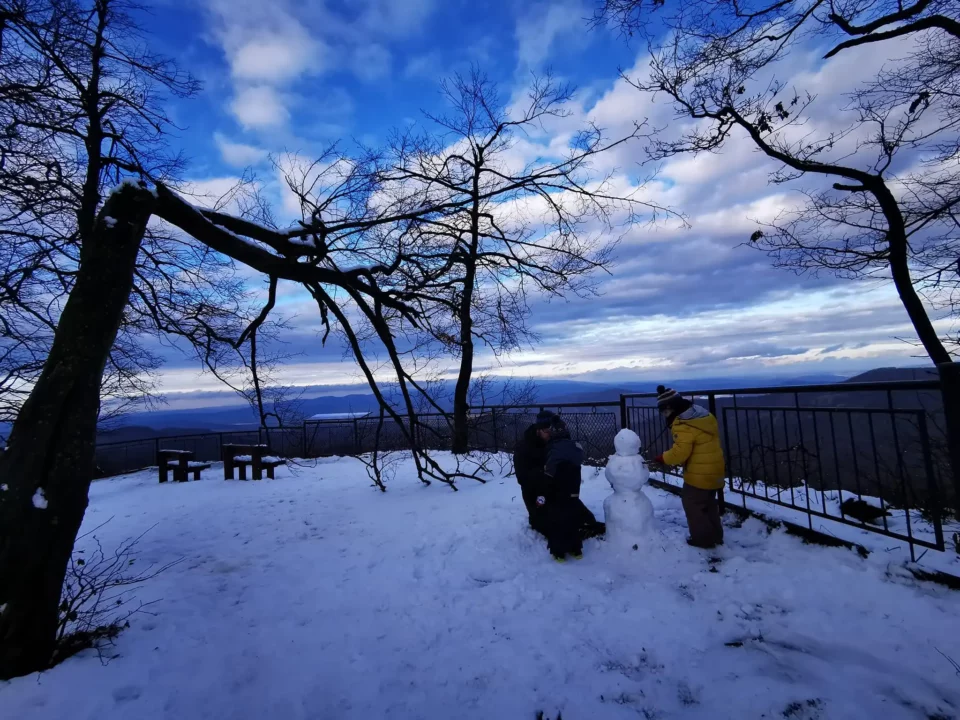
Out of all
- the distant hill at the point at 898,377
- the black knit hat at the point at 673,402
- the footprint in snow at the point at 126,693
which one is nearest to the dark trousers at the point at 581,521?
the black knit hat at the point at 673,402

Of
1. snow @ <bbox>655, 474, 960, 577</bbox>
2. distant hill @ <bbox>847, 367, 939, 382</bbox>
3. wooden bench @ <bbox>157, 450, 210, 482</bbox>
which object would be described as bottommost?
snow @ <bbox>655, 474, 960, 577</bbox>

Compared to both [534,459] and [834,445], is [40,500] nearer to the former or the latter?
[534,459]

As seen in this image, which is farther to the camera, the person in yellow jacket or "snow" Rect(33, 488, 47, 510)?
the person in yellow jacket

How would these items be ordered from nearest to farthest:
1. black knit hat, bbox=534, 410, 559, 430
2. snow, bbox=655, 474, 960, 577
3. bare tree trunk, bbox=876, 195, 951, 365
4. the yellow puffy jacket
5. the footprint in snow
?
the footprint in snow
snow, bbox=655, 474, 960, 577
the yellow puffy jacket
black knit hat, bbox=534, 410, 559, 430
bare tree trunk, bbox=876, 195, 951, 365

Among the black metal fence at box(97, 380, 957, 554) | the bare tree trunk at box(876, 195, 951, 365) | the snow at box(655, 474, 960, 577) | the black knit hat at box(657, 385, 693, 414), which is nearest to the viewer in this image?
the snow at box(655, 474, 960, 577)

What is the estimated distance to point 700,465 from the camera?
477 cm

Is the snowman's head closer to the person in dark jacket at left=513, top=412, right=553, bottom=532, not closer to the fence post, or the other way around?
the person in dark jacket at left=513, top=412, right=553, bottom=532

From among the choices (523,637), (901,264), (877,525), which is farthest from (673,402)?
(901,264)

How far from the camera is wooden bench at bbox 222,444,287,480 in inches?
488

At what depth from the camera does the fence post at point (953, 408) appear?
3.28 metres

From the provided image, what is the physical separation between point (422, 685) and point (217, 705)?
124cm

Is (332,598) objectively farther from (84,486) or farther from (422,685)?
(84,486)

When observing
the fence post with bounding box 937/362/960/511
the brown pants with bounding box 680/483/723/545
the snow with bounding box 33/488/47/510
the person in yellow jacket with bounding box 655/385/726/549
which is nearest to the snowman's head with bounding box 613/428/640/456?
the person in yellow jacket with bounding box 655/385/726/549

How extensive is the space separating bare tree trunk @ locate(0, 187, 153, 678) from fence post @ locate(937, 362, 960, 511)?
596 cm
